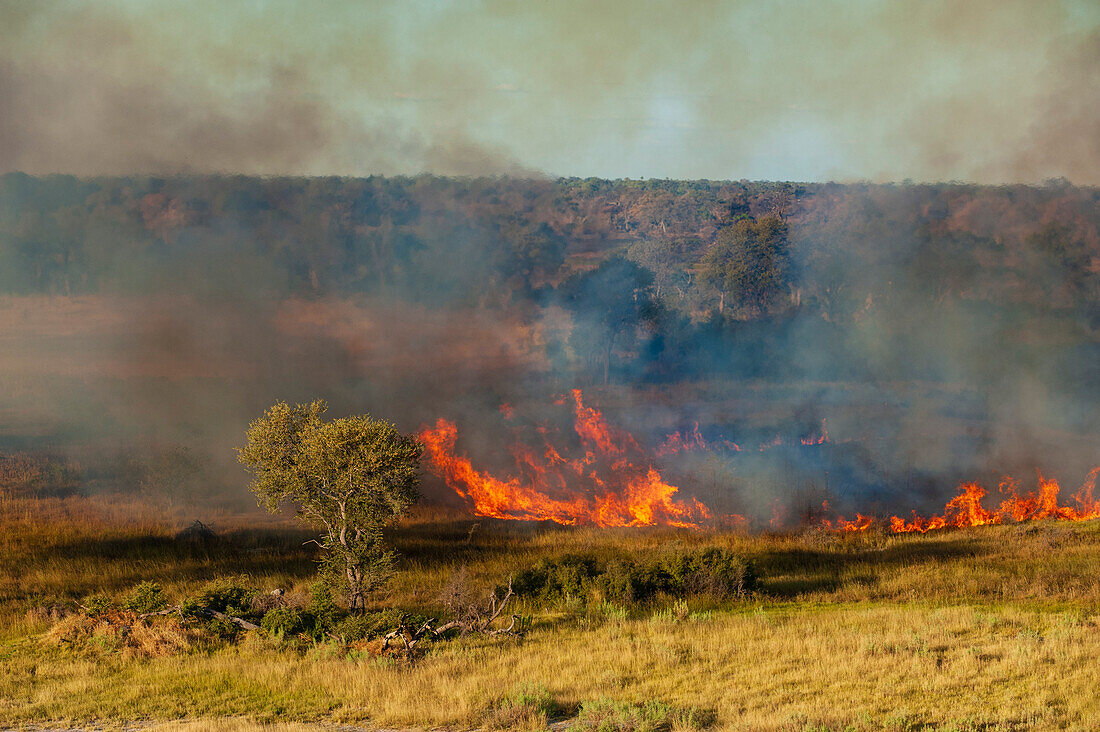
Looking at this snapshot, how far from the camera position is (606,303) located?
9656 centimetres

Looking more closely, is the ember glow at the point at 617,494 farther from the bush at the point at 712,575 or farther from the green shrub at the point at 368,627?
the green shrub at the point at 368,627

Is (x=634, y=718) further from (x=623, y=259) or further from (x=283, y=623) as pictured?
(x=623, y=259)

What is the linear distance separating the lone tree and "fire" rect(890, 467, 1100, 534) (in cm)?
3118

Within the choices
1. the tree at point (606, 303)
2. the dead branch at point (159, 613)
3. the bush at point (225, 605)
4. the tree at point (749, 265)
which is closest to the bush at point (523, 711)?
the bush at point (225, 605)

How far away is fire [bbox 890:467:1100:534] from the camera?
160 ft

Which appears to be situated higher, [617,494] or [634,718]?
[617,494]

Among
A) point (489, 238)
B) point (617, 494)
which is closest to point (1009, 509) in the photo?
point (617, 494)

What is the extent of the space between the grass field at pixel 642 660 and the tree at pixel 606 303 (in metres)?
57.0

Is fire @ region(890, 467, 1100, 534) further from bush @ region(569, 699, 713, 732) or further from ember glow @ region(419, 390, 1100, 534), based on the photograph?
bush @ region(569, 699, 713, 732)

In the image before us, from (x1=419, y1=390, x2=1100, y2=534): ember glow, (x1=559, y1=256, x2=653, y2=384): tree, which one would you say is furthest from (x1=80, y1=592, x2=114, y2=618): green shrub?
(x1=559, y1=256, x2=653, y2=384): tree

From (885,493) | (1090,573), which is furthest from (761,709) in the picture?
(885,493)

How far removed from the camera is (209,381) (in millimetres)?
80938

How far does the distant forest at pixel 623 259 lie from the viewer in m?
Answer: 93.4

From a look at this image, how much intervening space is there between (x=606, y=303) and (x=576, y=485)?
43484 mm
